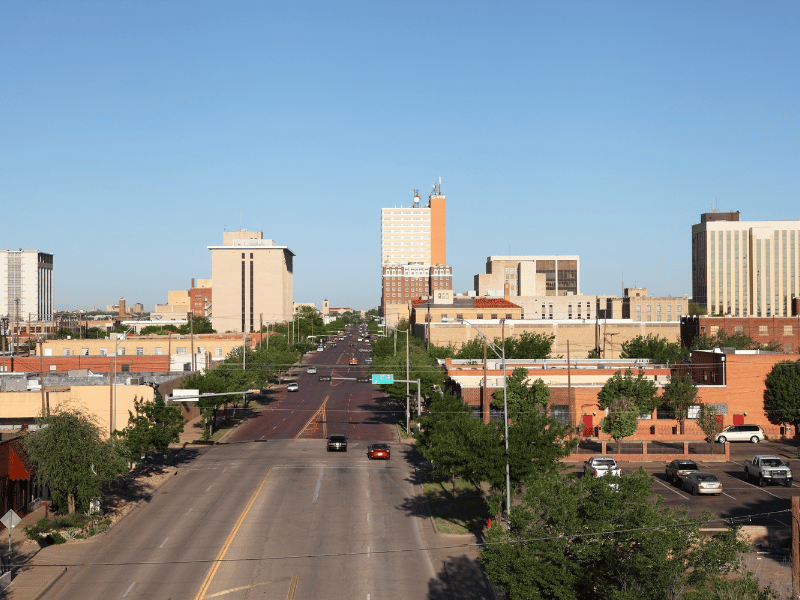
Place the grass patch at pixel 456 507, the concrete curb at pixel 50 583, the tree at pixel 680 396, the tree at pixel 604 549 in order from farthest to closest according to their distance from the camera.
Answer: the tree at pixel 680 396
the grass patch at pixel 456 507
the concrete curb at pixel 50 583
the tree at pixel 604 549

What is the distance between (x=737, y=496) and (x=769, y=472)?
3489 millimetres

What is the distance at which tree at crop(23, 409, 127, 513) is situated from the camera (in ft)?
118

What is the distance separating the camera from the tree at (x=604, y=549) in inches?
734

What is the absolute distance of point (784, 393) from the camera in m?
61.2

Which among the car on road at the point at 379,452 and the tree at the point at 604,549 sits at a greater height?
the tree at the point at 604,549

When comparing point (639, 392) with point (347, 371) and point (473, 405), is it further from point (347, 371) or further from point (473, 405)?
point (347, 371)

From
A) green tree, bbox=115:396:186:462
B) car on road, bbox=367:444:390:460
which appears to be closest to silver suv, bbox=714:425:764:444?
car on road, bbox=367:444:390:460

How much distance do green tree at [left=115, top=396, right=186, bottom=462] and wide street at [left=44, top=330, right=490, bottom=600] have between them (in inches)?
105

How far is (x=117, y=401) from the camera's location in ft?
180

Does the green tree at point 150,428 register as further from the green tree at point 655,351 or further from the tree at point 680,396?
the green tree at point 655,351

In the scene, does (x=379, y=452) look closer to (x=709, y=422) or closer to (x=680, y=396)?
(x=709, y=422)

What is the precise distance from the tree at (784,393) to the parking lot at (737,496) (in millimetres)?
7481

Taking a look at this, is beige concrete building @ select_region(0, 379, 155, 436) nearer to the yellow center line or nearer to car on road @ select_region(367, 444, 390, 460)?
the yellow center line

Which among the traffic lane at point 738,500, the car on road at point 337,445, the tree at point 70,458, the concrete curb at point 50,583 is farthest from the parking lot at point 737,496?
the tree at point 70,458
